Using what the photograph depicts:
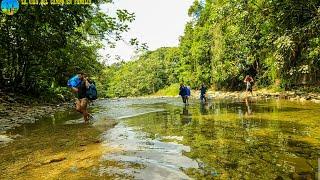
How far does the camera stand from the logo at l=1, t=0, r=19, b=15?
47.3 ft

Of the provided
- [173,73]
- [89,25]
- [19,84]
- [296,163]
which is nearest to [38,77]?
[19,84]

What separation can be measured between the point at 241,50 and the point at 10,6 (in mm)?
30141

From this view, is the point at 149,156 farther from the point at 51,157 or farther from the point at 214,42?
the point at 214,42

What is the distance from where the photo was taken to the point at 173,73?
96.1m

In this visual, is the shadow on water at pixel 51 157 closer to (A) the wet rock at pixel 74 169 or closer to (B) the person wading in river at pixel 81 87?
(A) the wet rock at pixel 74 169

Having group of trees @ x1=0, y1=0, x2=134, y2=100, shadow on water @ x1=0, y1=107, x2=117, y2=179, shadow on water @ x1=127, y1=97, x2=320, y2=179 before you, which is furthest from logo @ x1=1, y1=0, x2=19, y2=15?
shadow on water @ x1=127, y1=97, x2=320, y2=179

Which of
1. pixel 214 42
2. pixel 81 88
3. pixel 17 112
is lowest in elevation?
pixel 17 112

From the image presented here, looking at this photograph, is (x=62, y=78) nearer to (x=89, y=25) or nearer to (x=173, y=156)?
(x=89, y=25)

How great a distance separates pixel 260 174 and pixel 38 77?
30.5 meters

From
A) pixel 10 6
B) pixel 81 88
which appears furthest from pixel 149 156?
pixel 10 6

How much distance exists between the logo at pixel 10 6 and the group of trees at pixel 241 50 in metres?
9.36

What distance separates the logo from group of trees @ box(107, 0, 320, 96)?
9361 mm

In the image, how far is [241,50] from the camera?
1586 inches

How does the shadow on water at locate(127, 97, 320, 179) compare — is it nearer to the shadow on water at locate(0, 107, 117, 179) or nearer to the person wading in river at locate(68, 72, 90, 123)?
the shadow on water at locate(0, 107, 117, 179)
